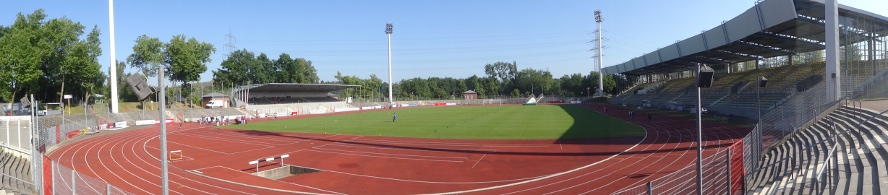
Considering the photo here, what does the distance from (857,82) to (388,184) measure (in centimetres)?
2523

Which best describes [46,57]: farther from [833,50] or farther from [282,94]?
[833,50]

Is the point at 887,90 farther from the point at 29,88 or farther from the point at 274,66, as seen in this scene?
the point at 274,66

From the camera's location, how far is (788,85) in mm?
38156

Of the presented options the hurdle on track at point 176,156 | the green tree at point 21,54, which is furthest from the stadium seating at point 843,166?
the green tree at point 21,54

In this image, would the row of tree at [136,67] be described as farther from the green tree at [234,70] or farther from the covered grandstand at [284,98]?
the covered grandstand at [284,98]

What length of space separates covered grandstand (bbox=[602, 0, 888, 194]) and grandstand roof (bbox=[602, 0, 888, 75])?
4cm

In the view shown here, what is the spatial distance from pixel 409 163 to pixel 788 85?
37268mm

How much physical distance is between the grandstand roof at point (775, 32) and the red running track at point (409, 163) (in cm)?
707

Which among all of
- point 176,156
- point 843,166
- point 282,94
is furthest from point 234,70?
point 843,166

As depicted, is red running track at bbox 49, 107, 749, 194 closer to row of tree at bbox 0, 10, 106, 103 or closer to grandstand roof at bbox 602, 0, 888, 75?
grandstand roof at bbox 602, 0, 888, 75

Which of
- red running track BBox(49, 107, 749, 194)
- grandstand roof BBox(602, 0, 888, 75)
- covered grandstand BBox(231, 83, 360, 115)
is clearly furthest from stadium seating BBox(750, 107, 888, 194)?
covered grandstand BBox(231, 83, 360, 115)

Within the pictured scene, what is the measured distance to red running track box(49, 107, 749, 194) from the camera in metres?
14.9

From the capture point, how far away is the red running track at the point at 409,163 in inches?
586

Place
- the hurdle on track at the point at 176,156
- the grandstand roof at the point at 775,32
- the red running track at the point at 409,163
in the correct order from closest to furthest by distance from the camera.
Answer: the red running track at the point at 409,163
the hurdle on track at the point at 176,156
the grandstand roof at the point at 775,32
